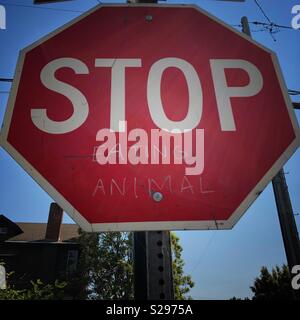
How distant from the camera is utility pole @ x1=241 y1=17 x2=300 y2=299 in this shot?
6957mm

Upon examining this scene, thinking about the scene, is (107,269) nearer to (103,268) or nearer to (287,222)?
(103,268)

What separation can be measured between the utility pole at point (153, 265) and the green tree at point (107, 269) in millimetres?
19599

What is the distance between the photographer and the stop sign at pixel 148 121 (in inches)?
37.7

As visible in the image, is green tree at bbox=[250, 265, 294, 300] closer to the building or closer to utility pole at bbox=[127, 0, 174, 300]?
the building

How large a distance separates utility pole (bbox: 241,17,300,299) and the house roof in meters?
20.7

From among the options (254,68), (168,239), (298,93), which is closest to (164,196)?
(168,239)

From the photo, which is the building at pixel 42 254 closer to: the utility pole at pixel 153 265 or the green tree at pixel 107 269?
the green tree at pixel 107 269

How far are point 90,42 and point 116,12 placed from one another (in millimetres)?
214

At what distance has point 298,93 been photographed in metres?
6.23

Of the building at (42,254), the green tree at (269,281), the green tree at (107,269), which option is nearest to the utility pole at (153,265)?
the green tree at (107,269)

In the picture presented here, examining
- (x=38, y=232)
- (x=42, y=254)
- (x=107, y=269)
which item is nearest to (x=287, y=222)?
(x=107, y=269)

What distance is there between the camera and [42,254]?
22.8 m

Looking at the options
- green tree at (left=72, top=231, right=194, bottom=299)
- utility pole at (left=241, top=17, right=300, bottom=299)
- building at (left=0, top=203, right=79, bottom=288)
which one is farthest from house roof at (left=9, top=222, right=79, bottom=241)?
utility pole at (left=241, top=17, right=300, bottom=299)
